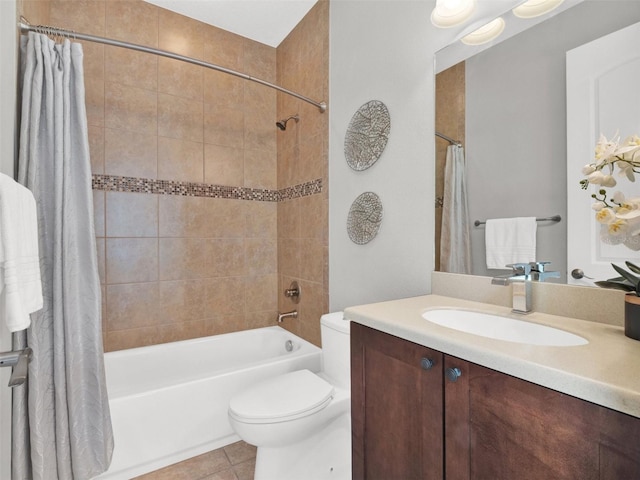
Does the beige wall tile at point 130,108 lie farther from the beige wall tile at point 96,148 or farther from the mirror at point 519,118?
the mirror at point 519,118

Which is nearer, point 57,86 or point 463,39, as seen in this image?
point 463,39

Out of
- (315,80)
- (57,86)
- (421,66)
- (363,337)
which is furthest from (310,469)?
(315,80)

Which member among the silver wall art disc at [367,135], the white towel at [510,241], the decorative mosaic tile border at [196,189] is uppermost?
the silver wall art disc at [367,135]

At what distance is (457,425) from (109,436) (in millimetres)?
1526

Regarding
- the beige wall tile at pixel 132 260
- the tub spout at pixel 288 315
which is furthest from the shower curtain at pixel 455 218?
the beige wall tile at pixel 132 260

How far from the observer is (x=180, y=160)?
2285mm

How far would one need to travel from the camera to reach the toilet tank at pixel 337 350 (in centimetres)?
152

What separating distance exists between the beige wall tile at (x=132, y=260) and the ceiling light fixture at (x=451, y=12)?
213cm

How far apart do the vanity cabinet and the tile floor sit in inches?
35.9

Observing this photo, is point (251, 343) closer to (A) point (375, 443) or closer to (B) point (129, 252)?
(B) point (129, 252)

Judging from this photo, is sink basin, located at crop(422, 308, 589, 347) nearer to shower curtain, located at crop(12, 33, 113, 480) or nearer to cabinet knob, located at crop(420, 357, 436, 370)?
cabinet knob, located at crop(420, 357, 436, 370)

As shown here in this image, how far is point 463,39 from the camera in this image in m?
1.25

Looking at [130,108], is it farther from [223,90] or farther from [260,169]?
[260,169]

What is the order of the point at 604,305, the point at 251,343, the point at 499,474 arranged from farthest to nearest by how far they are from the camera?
the point at 251,343
the point at 604,305
the point at 499,474
